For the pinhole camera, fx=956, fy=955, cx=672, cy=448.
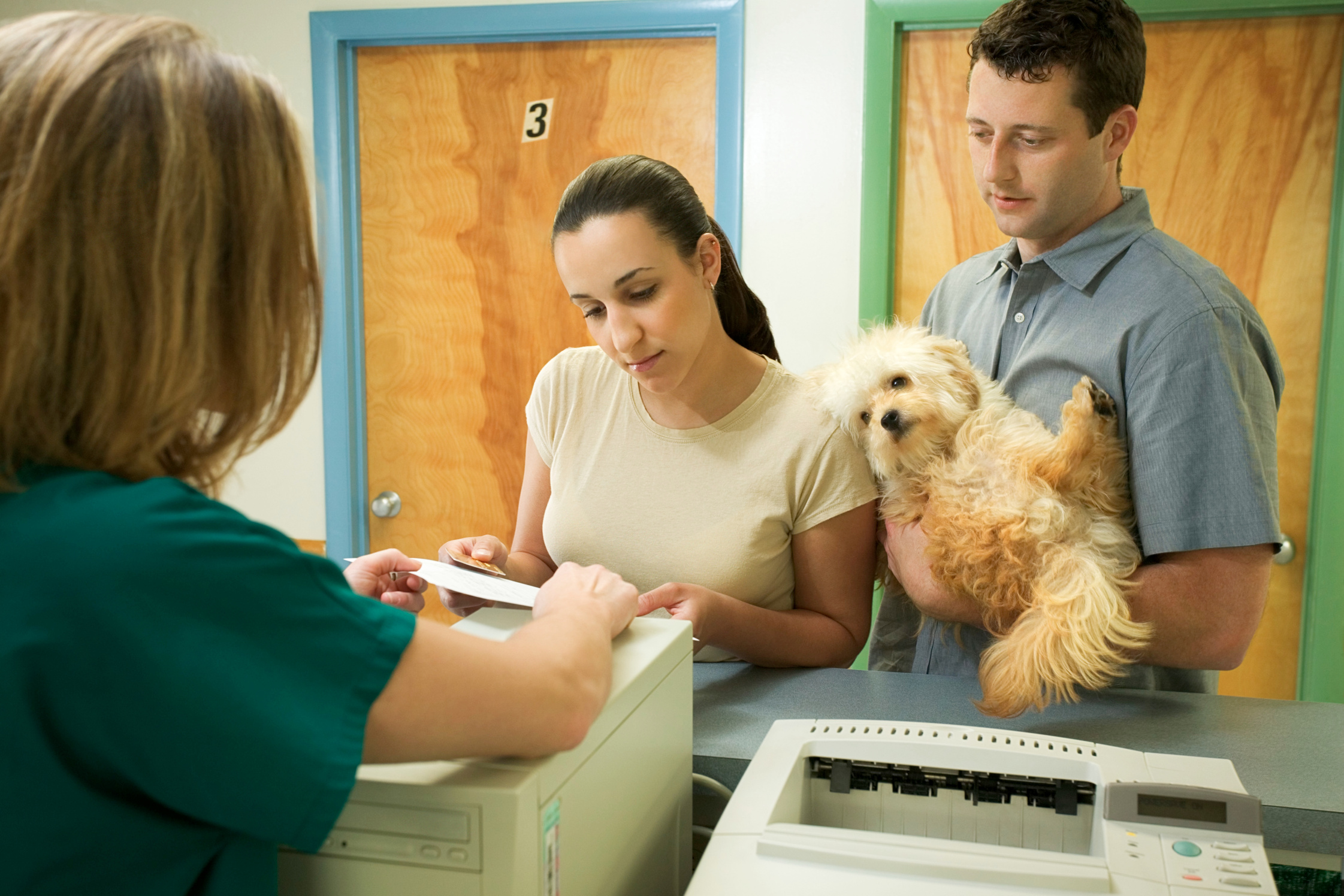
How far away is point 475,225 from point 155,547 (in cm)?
223

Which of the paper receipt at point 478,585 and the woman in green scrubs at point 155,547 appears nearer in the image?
the woman in green scrubs at point 155,547

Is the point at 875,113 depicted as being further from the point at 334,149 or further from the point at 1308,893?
the point at 1308,893

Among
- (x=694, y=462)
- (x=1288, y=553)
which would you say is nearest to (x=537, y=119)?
(x=694, y=462)

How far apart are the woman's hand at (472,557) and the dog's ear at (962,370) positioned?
71 centimetres

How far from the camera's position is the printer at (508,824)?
0.62 m

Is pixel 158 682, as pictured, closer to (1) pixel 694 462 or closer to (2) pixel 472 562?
(2) pixel 472 562

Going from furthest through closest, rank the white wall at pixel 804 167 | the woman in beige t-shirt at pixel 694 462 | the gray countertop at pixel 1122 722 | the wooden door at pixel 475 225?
the wooden door at pixel 475 225 < the white wall at pixel 804 167 < the woman in beige t-shirt at pixel 694 462 < the gray countertop at pixel 1122 722

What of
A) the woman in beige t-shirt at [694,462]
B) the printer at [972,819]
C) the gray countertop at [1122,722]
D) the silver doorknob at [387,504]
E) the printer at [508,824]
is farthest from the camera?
the silver doorknob at [387,504]

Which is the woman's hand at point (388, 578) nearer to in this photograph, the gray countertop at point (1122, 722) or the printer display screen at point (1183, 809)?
the gray countertop at point (1122, 722)

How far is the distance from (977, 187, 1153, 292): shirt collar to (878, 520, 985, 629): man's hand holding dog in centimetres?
39

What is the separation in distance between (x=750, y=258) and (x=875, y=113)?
→ 1.48 feet

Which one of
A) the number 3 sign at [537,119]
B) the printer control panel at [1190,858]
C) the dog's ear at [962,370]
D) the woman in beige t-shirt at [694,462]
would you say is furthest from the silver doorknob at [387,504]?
the printer control panel at [1190,858]

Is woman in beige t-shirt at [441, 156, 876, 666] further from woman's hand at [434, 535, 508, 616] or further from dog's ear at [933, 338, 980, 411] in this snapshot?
dog's ear at [933, 338, 980, 411]

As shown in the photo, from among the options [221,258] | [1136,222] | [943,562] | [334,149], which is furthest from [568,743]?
[334,149]
